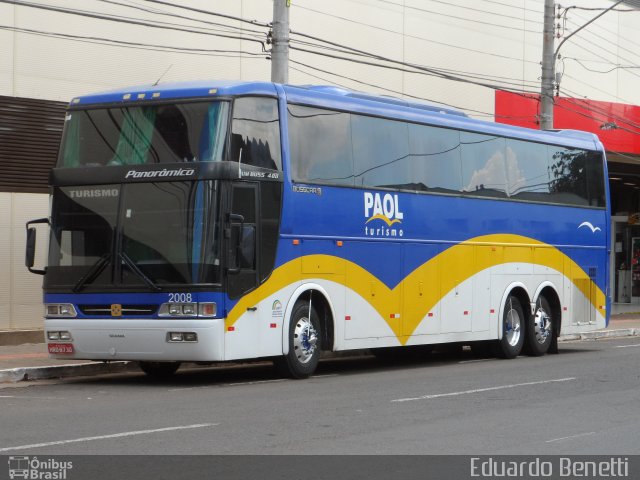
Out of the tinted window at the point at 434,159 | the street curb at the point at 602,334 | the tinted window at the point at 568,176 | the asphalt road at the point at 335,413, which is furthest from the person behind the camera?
the street curb at the point at 602,334

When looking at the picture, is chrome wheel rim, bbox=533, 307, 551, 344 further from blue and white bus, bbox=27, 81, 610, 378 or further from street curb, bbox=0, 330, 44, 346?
street curb, bbox=0, 330, 44, 346

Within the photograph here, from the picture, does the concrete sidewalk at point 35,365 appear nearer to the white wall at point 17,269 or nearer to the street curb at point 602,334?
the white wall at point 17,269

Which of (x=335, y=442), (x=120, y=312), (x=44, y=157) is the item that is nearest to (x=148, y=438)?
(x=335, y=442)

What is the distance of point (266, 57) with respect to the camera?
75.3 feet

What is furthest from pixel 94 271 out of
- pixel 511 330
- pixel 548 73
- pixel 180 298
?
pixel 548 73

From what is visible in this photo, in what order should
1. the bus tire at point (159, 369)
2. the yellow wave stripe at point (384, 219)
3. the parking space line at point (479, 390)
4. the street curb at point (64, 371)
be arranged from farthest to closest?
the yellow wave stripe at point (384, 219) → the bus tire at point (159, 369) → the street curb at point (64, 371) → the parking space line at point (479, 390)

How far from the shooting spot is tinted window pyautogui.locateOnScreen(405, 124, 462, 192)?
19.0 meters

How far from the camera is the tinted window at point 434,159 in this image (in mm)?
18969

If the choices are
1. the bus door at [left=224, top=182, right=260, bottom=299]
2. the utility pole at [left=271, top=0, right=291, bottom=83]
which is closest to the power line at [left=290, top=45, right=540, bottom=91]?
the utility pole at [left=271, top=0, right=291, bottom=83]

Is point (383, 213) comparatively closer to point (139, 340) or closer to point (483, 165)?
point (483, 165)

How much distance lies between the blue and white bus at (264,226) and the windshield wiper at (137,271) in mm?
31

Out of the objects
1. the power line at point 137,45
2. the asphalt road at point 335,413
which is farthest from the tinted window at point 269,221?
the power line at point 137,45

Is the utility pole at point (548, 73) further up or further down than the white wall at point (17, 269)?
further up

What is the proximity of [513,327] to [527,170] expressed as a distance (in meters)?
2.86
